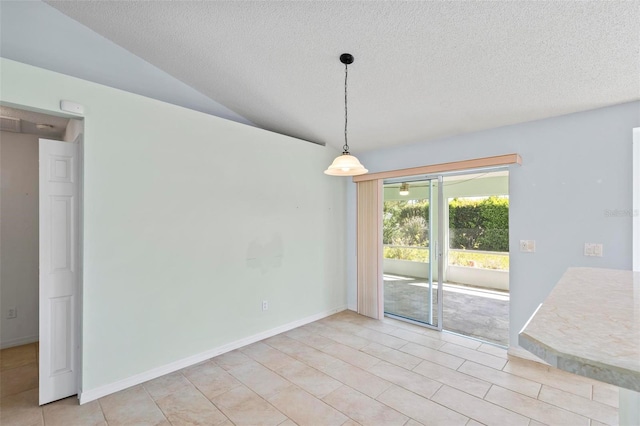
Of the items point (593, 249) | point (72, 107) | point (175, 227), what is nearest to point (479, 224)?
point (593, 249)

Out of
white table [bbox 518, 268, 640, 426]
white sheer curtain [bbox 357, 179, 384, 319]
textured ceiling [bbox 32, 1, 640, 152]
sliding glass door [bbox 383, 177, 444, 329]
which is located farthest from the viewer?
white sheer curtain [bbox 357, 179, 384, 319]

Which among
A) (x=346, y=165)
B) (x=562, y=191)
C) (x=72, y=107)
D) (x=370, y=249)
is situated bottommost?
(x=370, y=249)

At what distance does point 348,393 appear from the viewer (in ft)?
8.34

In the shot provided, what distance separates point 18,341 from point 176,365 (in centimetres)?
225

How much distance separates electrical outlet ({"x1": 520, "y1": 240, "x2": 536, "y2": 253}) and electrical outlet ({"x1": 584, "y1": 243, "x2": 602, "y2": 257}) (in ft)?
1.37

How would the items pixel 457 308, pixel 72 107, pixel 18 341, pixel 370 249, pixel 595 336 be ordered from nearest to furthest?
pixel 595 336 → pixel 72 107 → pixel 18 341 → pixel 370 249 → pixel 457 308

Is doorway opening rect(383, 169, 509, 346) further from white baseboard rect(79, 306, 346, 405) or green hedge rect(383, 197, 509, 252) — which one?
white baseboard rect(79, 306, 346, 405)

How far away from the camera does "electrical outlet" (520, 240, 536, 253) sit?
10.4 ft

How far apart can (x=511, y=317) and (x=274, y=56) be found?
3752 millimetres

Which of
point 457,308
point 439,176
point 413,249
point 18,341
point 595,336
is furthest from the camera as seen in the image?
point 457,308

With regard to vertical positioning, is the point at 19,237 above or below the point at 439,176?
below

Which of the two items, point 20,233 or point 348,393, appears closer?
point 348,393

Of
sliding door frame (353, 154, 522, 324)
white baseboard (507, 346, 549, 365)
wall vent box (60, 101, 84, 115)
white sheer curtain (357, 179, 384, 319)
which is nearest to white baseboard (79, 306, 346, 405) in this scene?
white sheer curtain (357, 179, 384, 319)

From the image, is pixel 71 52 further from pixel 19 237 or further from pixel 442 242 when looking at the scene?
pixel 442 242
